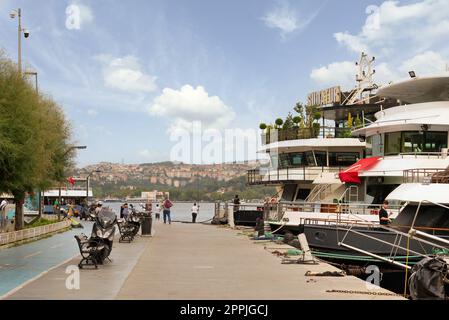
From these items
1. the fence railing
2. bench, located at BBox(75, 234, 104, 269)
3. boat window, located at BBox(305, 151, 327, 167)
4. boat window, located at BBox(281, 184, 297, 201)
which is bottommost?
bench, located at BBox(75, 234, 104, 269)

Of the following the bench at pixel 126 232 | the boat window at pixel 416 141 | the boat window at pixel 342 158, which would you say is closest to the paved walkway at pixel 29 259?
the bench at pixel 126 232

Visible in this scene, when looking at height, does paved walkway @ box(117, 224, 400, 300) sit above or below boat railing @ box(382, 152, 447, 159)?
below

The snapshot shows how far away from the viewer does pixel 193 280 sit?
38.1 ft

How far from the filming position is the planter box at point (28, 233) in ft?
68.0

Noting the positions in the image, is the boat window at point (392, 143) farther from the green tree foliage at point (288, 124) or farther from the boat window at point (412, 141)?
the green tree foliage at point (288, 124)

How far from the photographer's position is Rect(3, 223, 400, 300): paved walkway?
32.1ft

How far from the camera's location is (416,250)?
16.2 m

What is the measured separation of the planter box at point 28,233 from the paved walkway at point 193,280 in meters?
5.75

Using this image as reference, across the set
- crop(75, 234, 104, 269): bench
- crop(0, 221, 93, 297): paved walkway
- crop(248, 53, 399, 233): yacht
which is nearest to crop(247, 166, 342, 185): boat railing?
crop(248, 53, 399, 233): yacht

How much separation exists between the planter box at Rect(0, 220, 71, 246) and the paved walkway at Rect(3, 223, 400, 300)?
226 inches

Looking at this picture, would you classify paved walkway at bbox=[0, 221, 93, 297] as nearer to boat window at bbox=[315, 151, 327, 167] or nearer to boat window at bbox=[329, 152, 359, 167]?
boat window at bbox=[315, 151, 327, 167]

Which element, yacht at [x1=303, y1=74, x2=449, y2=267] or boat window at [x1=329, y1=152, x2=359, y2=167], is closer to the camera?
yacht at [x1=303, y1=74, x2=449, y2=267]
